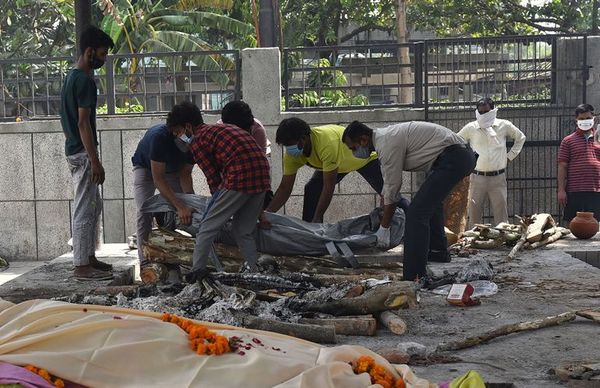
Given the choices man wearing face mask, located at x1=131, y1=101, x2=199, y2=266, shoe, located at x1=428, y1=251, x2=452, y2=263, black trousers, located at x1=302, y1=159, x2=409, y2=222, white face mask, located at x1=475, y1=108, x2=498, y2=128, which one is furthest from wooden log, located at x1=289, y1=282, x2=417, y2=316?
white face mask, located at x1=475, y1=108, x2=498, y2=128

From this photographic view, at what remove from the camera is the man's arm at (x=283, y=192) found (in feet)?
31.4

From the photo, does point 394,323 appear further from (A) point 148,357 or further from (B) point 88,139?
(B) point 88,139

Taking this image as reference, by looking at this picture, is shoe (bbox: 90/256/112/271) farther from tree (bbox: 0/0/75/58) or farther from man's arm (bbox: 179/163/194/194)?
tree (bbox: 0/0/75/58)

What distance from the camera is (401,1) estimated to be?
21.9 m

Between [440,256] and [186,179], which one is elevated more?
[186,179]

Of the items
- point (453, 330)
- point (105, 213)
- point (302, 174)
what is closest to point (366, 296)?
point (453, 330)

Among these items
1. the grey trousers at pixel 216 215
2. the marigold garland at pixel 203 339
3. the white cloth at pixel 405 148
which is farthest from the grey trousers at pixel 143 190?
the marigold garland at pixel 203 339

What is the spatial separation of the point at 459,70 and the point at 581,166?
198 cm

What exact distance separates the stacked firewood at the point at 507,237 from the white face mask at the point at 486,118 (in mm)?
1358

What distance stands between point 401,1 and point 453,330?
1599 centimetres

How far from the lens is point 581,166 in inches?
454

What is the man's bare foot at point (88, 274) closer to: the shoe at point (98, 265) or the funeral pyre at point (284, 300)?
the shoe at point (98, 265)

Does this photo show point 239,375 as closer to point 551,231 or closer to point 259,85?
point 551,231

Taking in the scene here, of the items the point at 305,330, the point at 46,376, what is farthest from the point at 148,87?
the point at 46,376
